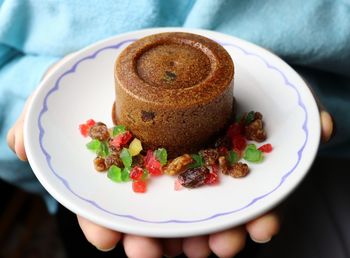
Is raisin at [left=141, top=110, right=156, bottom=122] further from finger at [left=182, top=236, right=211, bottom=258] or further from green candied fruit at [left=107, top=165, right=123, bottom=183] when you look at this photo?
finger at [left=182, top=236, right=211, bottom=258]

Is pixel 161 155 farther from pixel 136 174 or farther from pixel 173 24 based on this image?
pixel 173 24

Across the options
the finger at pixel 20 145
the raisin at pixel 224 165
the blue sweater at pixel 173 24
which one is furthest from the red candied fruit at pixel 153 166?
the blue sweater at pixel 173 24

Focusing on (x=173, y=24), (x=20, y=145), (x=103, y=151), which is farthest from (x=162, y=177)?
(x=173, y=24)

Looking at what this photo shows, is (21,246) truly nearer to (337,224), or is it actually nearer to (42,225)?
(42,225)

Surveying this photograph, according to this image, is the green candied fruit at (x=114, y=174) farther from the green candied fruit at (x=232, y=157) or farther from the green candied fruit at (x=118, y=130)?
the green candied fruit at (x=232, y=157)

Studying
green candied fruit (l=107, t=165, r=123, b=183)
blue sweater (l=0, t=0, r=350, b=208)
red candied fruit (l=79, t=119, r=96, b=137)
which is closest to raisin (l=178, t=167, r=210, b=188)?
green candied fruit (l=107, t=165, r=123, b=183)
